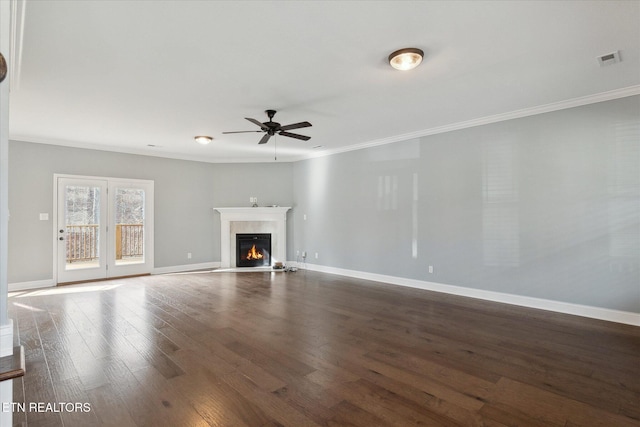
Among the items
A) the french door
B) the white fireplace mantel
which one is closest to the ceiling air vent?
the white fireplace mantel

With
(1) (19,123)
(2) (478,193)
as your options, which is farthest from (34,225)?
(2) (478,193)

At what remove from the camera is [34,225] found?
19.0ft

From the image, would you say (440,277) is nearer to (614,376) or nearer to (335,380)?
(614,376)

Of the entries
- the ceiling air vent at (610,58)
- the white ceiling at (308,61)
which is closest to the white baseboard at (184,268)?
the white ceiling at (308,61)

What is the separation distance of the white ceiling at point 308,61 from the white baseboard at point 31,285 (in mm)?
2770

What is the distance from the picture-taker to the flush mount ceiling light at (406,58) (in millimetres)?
2762

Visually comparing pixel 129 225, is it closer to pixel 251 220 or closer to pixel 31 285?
pixel 31 285

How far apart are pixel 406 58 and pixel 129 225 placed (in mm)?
6565

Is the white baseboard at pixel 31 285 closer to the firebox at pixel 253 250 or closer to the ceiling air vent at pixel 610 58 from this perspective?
the firebox at pixel 253 250

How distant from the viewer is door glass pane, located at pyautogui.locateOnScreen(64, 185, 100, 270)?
6160mm

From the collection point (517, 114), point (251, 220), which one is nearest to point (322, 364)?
point (517, 114)

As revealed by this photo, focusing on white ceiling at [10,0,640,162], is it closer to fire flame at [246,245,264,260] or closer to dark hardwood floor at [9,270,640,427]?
dark hardwood floor at [9,270,640,427]

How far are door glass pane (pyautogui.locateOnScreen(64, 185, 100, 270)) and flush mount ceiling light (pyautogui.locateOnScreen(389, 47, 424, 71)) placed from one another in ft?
21.0

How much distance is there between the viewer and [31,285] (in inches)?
228
